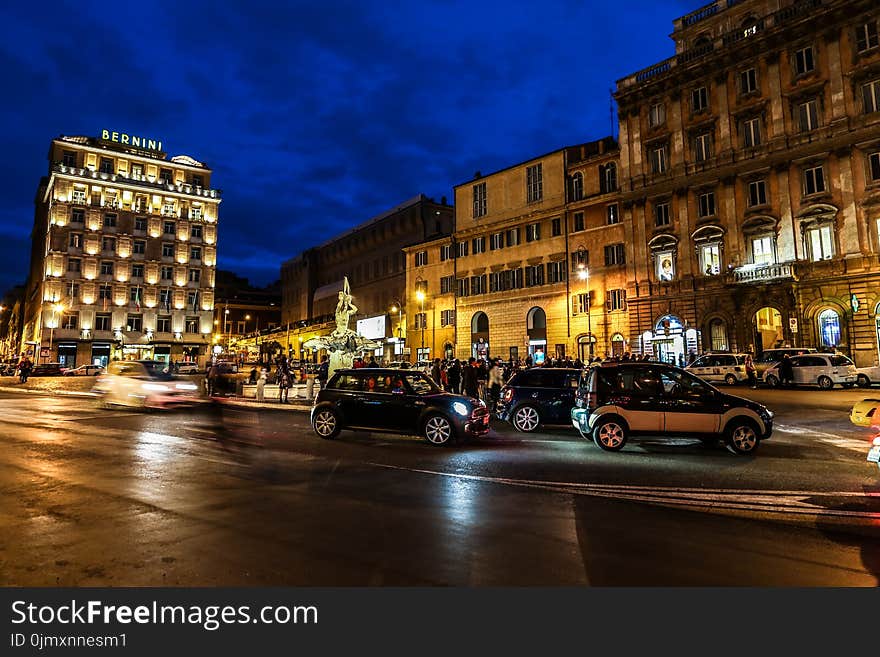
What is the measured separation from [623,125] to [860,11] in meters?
14.4

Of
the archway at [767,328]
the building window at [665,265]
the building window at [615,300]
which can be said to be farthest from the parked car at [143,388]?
the archway at [767,328]

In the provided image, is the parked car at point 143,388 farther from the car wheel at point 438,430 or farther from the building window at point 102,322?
the building window at point 102,322

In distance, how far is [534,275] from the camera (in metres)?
43.9

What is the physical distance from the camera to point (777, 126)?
32.8 meters

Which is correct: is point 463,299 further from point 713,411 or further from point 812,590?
point 812,590

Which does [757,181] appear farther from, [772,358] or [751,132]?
[772,358]

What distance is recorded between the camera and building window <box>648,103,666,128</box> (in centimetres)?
3822

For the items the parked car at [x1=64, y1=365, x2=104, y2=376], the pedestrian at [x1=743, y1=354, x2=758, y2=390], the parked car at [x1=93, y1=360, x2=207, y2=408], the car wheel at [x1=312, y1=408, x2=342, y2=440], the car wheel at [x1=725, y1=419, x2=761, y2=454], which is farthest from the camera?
the parked car at [x1=64, y1=365, x2=104, y2=376]

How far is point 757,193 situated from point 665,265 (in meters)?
6.98

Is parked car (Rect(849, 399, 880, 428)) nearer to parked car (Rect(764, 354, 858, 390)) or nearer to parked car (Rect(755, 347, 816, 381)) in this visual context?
parked car (Rect(764, 354, 858, 390))

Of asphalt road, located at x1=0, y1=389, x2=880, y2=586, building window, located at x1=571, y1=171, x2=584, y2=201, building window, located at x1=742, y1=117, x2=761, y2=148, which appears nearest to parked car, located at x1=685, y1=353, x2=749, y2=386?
building window, located at x1=742, y1=117, x2=761, y2=148

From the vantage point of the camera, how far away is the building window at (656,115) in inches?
1505

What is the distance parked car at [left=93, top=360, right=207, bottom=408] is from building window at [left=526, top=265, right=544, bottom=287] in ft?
99.5

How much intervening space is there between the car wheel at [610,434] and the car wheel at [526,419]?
10.7ft
